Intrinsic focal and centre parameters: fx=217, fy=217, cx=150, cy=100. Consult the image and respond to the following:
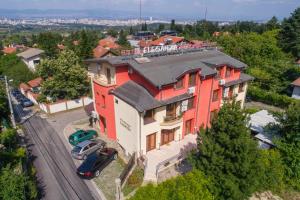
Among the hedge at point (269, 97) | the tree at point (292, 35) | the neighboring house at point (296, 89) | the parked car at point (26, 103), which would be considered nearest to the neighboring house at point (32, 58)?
the parked car at point (26, 103)

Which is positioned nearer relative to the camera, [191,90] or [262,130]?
[191,90]

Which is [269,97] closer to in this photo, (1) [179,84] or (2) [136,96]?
(1) [179,84]

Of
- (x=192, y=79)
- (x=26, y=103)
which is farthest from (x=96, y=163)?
(x=26, y=103)

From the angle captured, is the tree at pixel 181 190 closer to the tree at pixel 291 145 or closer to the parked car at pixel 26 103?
the tree at pixel 291 145

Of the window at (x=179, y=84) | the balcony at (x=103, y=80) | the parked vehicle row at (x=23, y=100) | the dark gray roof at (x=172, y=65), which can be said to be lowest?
the parked vehicle row at (x=23, y=100)

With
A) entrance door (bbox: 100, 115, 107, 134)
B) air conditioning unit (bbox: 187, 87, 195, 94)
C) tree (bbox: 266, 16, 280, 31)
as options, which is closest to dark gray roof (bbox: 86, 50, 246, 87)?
air conditioning unit (bbox: 187, 87, 195, 94)

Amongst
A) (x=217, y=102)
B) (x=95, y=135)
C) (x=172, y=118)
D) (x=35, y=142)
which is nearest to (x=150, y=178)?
(x=172, y=118)
